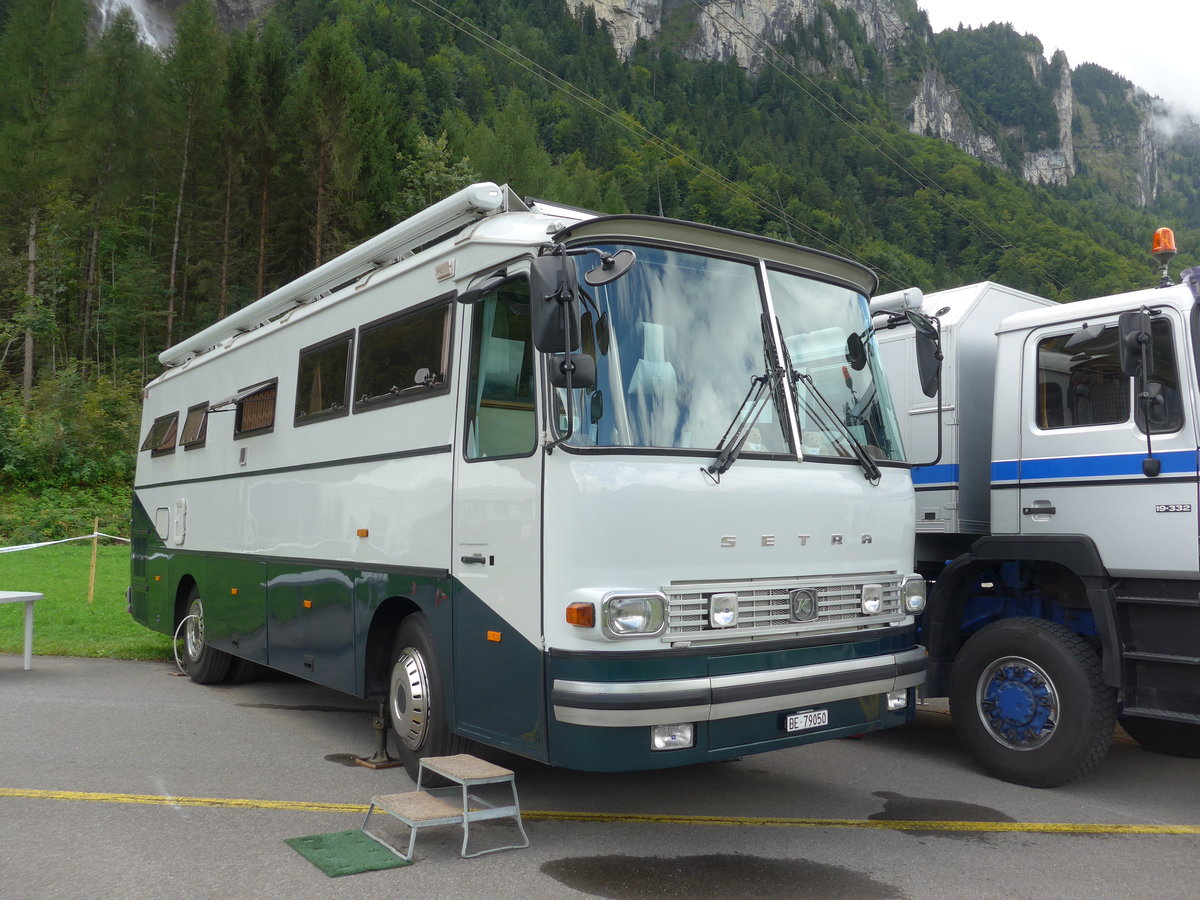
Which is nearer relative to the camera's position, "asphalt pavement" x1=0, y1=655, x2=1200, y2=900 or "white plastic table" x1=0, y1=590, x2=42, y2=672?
"asphalt pavement" x1=0, y1=655, x2=1200, y2=900

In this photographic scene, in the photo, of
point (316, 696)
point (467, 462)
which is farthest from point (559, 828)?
point (316, 696)

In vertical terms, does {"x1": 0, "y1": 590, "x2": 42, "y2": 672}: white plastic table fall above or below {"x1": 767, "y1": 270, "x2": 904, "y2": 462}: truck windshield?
below

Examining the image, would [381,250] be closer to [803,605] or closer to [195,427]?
[803,605]

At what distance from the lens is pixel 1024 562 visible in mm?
7047

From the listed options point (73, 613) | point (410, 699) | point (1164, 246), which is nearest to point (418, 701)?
point (410, 699)

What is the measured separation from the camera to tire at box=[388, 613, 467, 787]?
5945 mm

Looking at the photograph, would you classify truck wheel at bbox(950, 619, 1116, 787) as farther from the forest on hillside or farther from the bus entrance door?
the forest on hillside

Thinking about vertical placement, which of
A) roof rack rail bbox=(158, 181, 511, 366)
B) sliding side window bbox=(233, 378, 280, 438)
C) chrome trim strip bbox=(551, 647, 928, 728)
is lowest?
chrome trim strip bbox=(551, 647, 928, 728)

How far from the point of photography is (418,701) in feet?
20.2

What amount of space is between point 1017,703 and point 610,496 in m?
3.43

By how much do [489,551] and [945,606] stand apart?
3528 millimetres

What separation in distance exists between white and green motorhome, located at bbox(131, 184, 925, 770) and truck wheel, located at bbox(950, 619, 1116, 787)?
3.20 ft

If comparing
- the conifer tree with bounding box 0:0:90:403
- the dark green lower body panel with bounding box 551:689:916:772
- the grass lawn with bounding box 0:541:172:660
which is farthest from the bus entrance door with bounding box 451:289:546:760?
the conifer tree with bounding box 0:0:90:403

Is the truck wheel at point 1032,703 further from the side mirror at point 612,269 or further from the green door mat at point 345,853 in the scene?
the green door mat at point 345,853
